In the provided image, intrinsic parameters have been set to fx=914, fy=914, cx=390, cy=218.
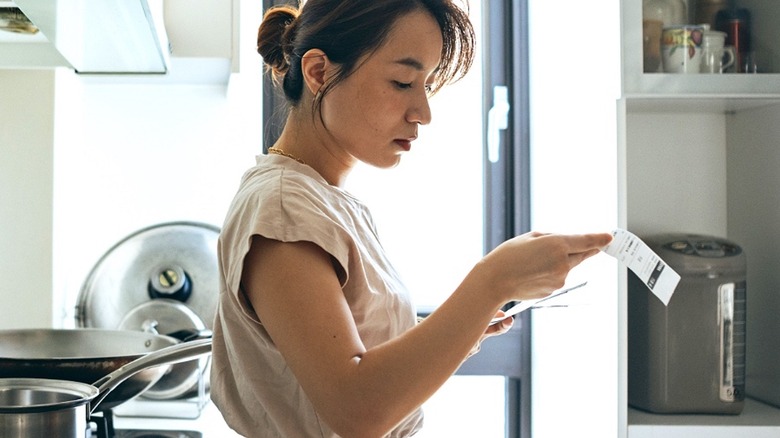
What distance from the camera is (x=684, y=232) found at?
183 cm

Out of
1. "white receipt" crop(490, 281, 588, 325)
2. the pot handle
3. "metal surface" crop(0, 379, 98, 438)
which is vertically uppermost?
"white receipt" crop(490, 281, 588, 325)

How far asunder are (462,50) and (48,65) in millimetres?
1095

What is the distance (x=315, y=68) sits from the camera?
38.4 inches

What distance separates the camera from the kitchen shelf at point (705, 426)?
1557 mm

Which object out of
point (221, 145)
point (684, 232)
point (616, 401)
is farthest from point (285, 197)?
point (221, 145)

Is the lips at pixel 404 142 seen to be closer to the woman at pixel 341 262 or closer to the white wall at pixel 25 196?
the woman at pixel 341 262

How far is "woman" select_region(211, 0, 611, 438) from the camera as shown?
0.77m

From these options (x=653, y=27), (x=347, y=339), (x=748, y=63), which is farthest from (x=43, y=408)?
(x=748, y=63)

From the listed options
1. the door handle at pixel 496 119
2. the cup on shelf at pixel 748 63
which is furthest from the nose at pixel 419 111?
the door handle at pixel 496 119

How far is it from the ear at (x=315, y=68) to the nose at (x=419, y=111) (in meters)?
0.10

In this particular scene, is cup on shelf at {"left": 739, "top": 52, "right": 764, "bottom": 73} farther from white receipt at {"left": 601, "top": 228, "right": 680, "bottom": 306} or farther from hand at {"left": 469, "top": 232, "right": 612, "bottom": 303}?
hand at {"left": 469, "top": 232, "right": 612, "bottom": 303}

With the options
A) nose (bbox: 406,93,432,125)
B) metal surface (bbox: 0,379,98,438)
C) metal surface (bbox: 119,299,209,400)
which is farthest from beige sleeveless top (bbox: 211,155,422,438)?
metal surface (bbox: 119,299,209,400)

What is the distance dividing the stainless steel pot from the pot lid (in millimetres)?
924

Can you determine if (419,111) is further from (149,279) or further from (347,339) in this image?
(149,279)
